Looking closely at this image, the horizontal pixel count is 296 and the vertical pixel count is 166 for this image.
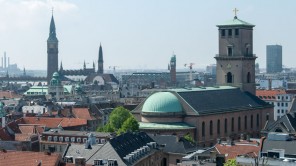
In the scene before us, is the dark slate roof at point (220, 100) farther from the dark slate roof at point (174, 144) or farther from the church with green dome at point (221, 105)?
the dark slate roof at point (174, 144)

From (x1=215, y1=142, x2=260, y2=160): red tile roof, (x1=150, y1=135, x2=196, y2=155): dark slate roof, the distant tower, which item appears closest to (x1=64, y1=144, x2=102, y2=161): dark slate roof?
(x1=215, y1=142, x2=260, y2=160): red tile roof

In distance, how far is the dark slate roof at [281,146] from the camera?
6944 centimetres

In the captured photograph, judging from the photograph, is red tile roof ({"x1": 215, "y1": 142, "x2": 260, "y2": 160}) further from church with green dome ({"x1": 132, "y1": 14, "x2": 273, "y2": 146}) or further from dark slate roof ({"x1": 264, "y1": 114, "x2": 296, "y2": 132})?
church with green dome ({"x1": 132, "y1": 14, "x2": 273, "y2": 146})

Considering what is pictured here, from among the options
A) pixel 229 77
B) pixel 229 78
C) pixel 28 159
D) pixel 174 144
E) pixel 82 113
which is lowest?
pixel 174 144

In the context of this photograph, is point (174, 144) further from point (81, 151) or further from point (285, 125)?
point (81, 151)

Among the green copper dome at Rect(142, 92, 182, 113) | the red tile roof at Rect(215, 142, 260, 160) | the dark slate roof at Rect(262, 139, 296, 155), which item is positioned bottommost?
the red tile roof at Rect(215, 142, 260, 160)

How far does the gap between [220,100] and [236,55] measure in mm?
19391

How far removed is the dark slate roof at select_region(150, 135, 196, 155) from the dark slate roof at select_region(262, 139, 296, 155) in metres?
21.3

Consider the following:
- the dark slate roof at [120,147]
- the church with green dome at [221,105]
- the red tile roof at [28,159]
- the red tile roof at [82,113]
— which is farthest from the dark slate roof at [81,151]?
the red tile roof at [82,113]

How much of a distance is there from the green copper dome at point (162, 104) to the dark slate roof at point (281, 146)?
50319 millimetres

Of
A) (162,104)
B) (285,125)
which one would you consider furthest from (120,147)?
(162,104)

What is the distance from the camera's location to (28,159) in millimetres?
65875

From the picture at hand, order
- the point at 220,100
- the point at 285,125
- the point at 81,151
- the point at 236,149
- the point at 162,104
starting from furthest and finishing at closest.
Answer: the point at 220,100 → the point at 162,104 → the point at 285,125 → the point at 236,149 → the point at 81,151

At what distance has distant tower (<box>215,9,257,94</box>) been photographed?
149750 mm
